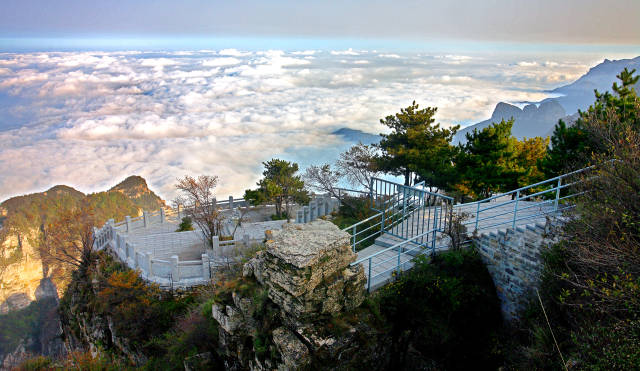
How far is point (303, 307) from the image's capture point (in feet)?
24.6

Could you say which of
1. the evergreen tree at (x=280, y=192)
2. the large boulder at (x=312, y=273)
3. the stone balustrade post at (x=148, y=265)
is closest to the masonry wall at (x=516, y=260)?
the large boulder at (x=312, y=273)

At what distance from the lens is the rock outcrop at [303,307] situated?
7414mm

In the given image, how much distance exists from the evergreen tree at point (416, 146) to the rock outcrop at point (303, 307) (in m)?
13.6

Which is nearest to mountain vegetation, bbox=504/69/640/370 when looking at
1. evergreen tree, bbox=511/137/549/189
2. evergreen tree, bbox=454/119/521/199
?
evergreen tree, bbox=454/119/521/199

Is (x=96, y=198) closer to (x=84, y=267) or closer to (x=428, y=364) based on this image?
(x=84, y=267)

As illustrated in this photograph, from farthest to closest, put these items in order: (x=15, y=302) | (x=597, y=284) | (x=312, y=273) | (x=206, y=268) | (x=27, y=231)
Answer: (x=27, y=231)
(x=15, y=302)
(x=206, y=268)
(x=312, y=273)
(x=597, y=284)

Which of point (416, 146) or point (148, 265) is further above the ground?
point (416, 146)

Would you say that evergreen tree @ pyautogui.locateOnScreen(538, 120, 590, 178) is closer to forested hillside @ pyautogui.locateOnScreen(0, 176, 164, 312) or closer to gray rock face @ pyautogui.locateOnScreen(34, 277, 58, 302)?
forested hillside @ pyautogui.locateOnScreen(0, 176, 164, 312)

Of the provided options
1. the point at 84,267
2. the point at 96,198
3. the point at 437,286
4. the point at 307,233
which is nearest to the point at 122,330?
the point at 84,267

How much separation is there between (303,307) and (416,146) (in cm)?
1586

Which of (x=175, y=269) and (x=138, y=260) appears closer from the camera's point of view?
(x=175, y=269)

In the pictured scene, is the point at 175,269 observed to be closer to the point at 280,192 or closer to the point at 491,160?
the point at 280,192

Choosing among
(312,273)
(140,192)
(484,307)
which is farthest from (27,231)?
(484,307)

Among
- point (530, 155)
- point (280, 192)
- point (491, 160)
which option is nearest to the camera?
point (491, 160)
